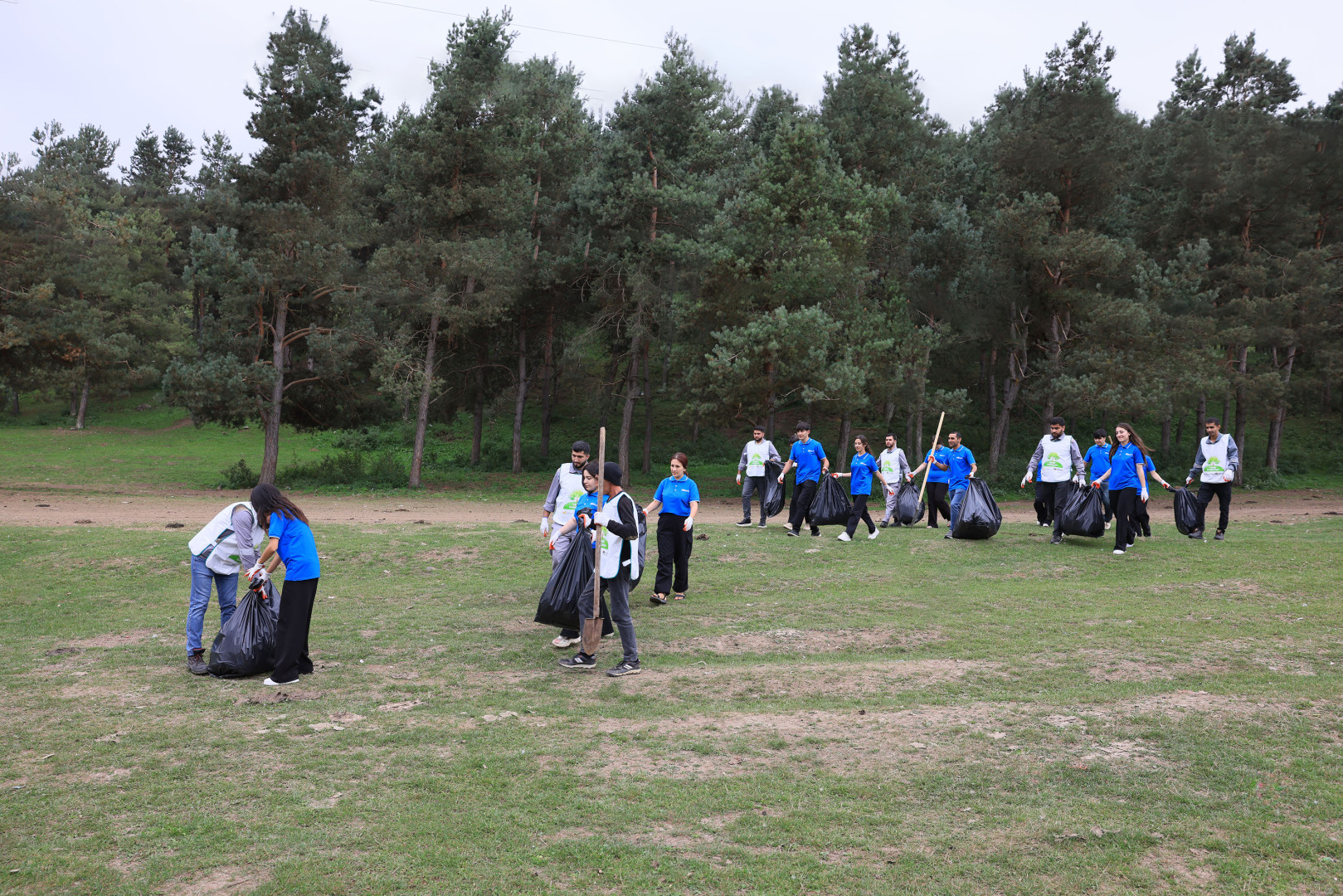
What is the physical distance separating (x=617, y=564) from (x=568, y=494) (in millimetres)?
1398

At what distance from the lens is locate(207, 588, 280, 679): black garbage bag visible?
7.39 meters

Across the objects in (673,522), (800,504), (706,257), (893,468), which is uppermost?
(706,257)

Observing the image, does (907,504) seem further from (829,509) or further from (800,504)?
(800,504)

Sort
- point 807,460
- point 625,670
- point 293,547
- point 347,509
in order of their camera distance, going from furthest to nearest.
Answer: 1. point 347,509
2. point 807,460
3. point 625,670
4. point 293,547

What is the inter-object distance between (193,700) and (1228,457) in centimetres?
1489

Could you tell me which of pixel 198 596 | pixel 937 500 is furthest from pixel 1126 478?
pixel 198 596

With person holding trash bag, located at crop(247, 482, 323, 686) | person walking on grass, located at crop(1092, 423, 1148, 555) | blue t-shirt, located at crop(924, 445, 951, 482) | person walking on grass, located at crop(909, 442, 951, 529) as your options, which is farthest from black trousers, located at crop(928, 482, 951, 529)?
person holding trash bag, located at crop(247, 482, 323, 686)

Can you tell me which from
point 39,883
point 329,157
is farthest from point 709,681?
point 329,157

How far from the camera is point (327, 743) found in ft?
19.6

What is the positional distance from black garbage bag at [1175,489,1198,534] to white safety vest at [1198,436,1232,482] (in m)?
0.62

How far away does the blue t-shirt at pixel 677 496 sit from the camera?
10.7 meters

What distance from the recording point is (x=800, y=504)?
15.2 metres

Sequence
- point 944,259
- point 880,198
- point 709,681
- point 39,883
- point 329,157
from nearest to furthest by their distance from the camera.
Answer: point 39,883, point 709,681, point 329,157, point 880,198, point 944,259

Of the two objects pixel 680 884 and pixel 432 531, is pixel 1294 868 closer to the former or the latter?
pixel 680 884
